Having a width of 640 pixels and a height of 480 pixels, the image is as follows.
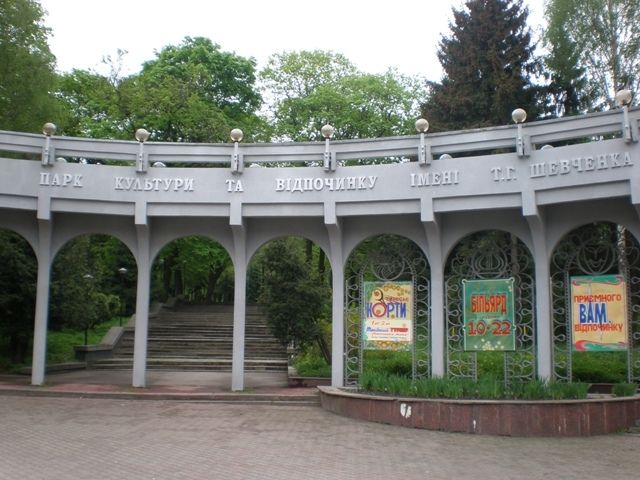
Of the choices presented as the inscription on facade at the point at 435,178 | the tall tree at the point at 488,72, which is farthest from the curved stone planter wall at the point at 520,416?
the tall tree at the point at 488,72

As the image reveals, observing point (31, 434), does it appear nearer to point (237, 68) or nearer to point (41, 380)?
point (41, 380)

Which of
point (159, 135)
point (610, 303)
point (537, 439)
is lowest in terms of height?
point (537, 439)

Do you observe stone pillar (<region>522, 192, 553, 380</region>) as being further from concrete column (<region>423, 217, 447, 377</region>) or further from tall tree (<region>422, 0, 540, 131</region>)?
tall tree (<region>422, 0, 540, 131</region>)

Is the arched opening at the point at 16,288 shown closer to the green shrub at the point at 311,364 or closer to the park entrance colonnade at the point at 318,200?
the park entrance colonnade at the point at 318,200

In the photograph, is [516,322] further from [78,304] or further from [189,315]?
[189,315]

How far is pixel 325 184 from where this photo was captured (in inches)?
578

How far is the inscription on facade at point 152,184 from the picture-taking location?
15148 mm

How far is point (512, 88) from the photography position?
23.9m

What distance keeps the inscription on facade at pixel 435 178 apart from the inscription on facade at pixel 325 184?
907mm

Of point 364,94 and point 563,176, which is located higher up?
point 364,94

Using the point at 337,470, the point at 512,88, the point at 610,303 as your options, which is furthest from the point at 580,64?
the point at 337,470

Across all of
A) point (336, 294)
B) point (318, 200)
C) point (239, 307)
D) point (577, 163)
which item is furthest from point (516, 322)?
point (239, 307)

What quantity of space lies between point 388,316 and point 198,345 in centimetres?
1198

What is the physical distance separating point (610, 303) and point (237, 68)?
2495 cm
